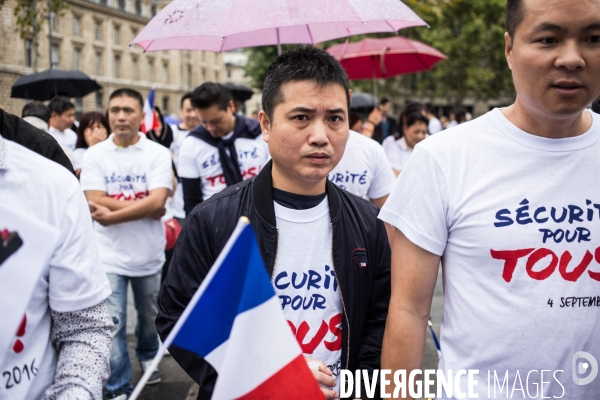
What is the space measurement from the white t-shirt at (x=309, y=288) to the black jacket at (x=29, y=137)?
81 centimetres

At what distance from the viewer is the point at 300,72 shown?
7.92ft

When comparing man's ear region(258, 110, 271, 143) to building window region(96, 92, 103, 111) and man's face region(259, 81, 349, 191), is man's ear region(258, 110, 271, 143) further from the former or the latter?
building window region(96, 92, 103, 111)

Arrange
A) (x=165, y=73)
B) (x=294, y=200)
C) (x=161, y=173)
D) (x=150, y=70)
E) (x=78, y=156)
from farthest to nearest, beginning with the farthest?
(x=165, y=73)
(x=150, y=70)
(x=78, y=156)
(x=161, y=173)
(x=294, y=200)

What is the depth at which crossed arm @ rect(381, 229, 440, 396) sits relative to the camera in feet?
6.73

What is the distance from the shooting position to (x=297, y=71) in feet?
7.95

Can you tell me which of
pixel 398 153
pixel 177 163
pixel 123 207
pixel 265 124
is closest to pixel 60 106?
pixel 177 163

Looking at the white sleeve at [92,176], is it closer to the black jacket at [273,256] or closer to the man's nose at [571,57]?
the black jacket at [273,256]

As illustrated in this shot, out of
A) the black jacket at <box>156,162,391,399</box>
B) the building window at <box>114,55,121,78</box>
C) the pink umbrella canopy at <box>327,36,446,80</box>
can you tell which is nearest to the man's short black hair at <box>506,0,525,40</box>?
the black jacket at <box>156,162,391,399</box>

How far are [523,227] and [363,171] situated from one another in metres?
2.76

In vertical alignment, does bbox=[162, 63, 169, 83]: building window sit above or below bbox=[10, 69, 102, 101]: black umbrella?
above

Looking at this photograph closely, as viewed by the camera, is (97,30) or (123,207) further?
(97,30)

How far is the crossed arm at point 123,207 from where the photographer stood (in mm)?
4727

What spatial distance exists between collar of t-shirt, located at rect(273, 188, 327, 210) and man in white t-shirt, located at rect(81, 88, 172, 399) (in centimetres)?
256

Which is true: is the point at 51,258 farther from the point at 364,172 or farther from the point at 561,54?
the point at 364,172
